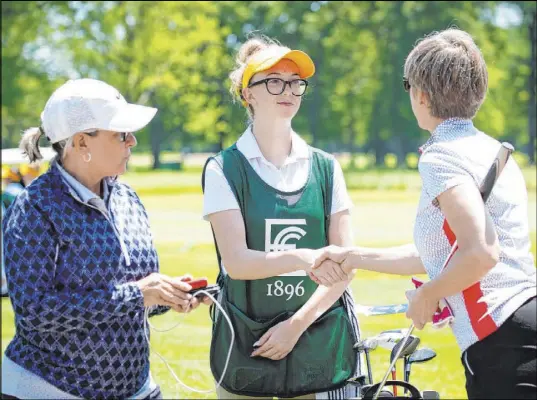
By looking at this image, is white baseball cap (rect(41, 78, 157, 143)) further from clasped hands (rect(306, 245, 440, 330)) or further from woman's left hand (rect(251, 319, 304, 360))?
woman's left hand (rect(251, 319, 304, 360))

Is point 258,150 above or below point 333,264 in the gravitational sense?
above

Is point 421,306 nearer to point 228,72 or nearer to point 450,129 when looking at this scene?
point 450,129

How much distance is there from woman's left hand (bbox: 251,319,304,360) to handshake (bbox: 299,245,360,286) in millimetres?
201

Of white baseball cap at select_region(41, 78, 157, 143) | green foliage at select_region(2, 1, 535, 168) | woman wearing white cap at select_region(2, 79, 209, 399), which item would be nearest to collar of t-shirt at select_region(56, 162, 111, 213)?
woman wearing white cap at select_region(2, 79, 209, 399)

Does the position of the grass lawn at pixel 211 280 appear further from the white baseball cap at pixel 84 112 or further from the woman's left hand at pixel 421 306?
the woman's left hand at pixel 421 306

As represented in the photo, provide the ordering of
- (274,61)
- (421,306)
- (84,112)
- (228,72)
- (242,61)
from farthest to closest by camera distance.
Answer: (228,72), (242,61), (274,61), (84,112), (421,306)

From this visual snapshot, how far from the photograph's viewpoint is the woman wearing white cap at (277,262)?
3250 mm

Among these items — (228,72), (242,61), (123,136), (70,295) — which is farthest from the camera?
(228,72)

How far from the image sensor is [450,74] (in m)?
2.61

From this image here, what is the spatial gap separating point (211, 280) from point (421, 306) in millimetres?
10759

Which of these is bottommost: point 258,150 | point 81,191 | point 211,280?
point 211,280

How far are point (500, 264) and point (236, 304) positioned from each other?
1.10 m

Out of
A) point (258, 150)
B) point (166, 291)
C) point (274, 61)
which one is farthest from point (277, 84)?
point (166, 291)

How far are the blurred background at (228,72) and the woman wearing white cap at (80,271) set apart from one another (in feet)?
12.6
